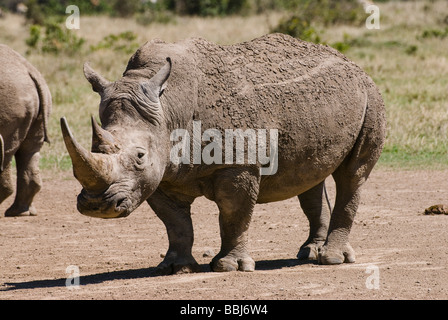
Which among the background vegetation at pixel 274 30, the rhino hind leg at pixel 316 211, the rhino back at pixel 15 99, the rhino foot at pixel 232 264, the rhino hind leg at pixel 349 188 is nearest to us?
the rhino foot at pixel 232 264

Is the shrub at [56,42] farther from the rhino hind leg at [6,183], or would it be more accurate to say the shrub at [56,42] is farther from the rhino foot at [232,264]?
the rhino foot at [232,264]

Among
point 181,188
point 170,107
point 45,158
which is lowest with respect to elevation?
point 45,158

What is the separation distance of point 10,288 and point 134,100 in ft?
6.47

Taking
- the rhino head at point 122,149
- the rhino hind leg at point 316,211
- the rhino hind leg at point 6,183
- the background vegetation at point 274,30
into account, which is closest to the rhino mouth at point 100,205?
the rhino head at point 122,149

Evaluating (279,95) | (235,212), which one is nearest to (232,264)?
(235,212)

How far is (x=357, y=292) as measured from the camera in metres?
6.84

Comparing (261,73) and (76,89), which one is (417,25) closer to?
(76,89)

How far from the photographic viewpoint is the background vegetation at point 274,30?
16266 millimetres

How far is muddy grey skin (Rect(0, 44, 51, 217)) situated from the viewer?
11.3 metres

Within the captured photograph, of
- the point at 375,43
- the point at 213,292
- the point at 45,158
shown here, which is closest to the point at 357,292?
the point at 213,292

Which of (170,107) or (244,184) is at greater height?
(170,107)

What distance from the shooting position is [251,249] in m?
9.30

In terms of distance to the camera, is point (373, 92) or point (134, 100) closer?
point (134, 100)

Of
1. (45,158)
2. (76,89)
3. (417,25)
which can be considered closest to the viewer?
(45,158)
